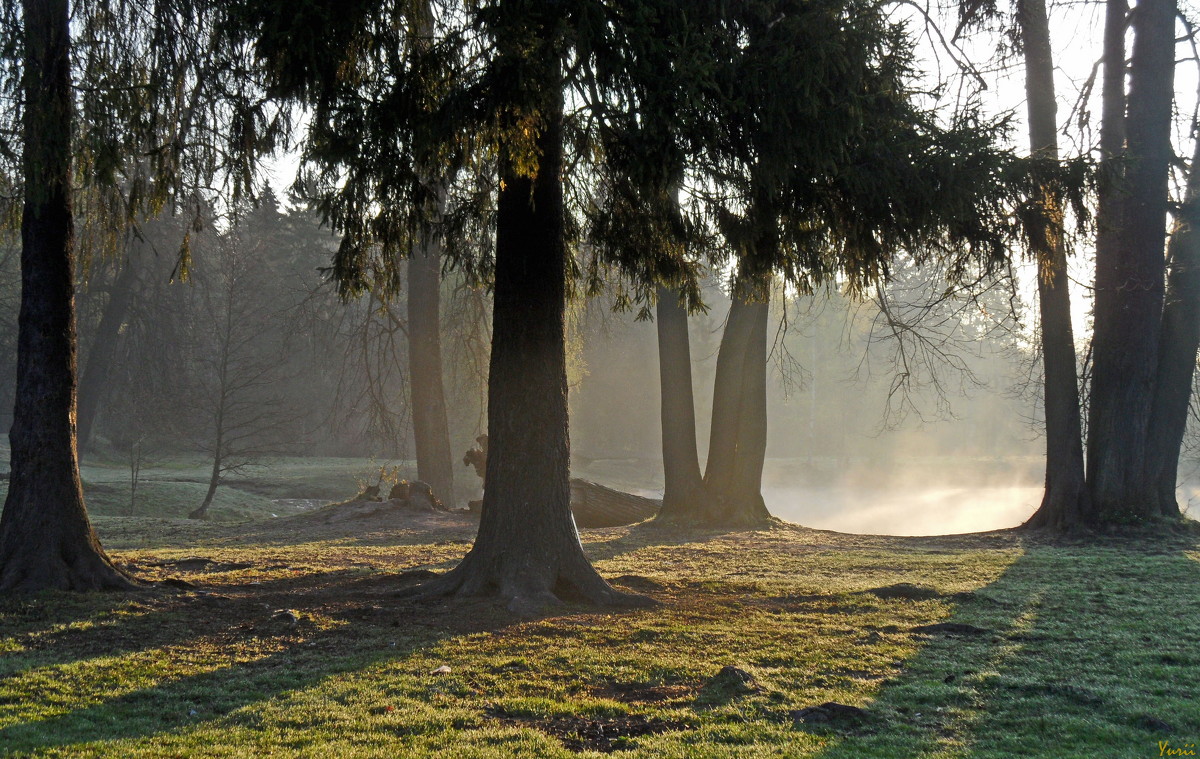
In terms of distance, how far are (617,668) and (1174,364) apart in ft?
37.6

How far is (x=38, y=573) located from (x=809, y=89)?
6730 mm

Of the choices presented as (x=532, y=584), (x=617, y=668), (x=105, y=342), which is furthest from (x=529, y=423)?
(x=105, y=342)

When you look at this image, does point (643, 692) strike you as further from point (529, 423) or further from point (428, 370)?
point (428, 370)

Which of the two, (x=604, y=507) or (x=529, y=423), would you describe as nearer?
(x=529, y=423)

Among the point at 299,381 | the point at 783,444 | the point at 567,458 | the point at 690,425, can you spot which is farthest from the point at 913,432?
the point at 567,458

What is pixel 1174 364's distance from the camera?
13117mm

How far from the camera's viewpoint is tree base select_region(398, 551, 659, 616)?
7.20m

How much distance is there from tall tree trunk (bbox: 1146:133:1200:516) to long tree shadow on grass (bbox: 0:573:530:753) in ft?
34.4

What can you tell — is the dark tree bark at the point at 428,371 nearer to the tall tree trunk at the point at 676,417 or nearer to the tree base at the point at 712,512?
the tall tree trunk at the point at 676,417

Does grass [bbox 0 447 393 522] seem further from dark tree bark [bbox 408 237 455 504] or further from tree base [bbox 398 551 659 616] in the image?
tree base [bbox 398 551 659 616]

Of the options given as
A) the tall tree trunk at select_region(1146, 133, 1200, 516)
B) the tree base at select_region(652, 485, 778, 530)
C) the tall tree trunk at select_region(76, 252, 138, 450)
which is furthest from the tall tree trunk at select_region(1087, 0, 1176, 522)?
the tall tree trunk at select_region(76, 252, 138, 450)

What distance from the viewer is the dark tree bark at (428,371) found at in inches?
750

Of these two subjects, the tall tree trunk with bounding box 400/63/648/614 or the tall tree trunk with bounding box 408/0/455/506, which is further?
the tall tree trunk with bounding box 408/0/455/506

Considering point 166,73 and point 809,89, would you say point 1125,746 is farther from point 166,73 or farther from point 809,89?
point 166,73
